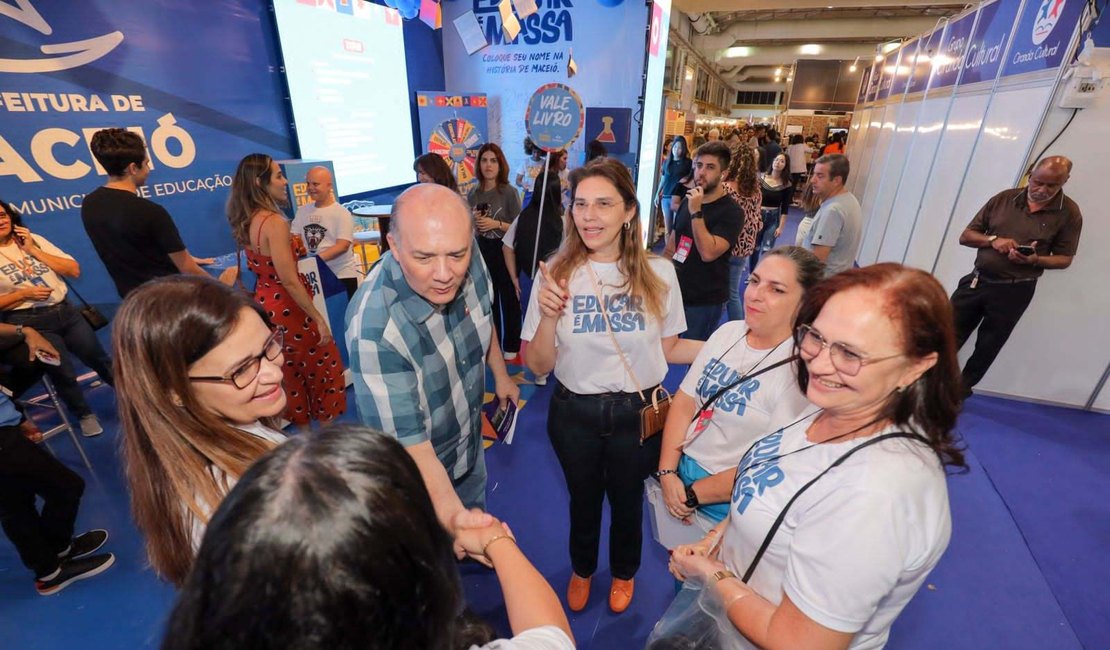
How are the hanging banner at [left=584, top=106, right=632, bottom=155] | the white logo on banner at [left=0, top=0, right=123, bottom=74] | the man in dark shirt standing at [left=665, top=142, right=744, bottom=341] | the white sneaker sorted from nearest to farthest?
the white logo on banner at [left=0, top=0, right=123, bottom=74] → the man in dark shirt standing at [left=665, top=142, right=744, bottom=341] → the white sneaker → the hanging banner at [left=584, top=106, right=632, bottom=155]

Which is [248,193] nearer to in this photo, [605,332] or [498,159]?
[498,159]

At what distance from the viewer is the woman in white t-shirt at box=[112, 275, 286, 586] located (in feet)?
3.21

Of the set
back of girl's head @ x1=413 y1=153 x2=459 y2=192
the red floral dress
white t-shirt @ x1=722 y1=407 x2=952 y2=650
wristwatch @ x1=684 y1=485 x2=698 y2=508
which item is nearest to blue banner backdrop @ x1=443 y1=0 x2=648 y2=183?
back of girl's head @ x1=413 y1=153 x2=459 y2=192

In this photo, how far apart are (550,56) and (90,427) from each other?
607cm

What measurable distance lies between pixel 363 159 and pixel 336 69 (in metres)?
1.00

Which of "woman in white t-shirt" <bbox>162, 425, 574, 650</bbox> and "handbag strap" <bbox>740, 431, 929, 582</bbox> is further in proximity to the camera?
"handbag strap" <bbox>740, 431, 929, 582</bbox>

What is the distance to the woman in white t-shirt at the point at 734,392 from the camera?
1.51 m

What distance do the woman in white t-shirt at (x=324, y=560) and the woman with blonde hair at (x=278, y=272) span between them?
2.32m

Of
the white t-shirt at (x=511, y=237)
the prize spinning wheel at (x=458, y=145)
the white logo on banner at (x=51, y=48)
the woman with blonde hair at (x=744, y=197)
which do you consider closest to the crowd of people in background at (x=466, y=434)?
the white logo on banner at (x=51, y=48)

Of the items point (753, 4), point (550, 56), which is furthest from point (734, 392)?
point (753, 4)

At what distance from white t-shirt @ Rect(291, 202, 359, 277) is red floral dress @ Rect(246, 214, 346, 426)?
2.03 ft

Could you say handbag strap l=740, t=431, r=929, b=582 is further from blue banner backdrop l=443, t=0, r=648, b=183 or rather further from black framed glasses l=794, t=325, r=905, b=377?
blue banner backdrop l=443, t=0, r=648, b=183

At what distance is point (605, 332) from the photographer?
5.81 ft

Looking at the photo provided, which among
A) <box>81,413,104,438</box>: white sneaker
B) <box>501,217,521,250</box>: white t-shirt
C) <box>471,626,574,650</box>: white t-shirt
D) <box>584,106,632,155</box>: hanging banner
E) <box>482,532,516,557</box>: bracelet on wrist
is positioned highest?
<box>584,106,632,155</box>: hanging banner
